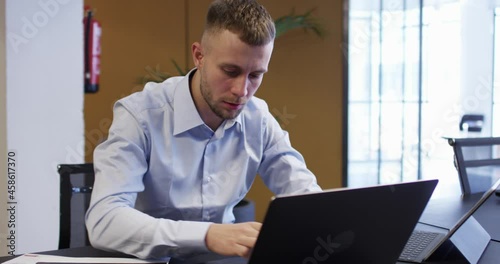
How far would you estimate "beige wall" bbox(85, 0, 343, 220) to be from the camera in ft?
14.1

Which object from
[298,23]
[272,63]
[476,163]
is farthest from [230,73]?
[272,63]

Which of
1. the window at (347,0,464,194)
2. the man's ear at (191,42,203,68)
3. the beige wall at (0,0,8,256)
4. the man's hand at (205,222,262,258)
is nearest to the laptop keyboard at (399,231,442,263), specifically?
the man's hand at (205,222,262,258)

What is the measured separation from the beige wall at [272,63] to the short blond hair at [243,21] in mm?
2930

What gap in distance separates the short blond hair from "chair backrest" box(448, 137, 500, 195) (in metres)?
1.29

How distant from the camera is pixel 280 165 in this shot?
1.68 meters

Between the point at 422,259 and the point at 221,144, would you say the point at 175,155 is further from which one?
the point at 422,259

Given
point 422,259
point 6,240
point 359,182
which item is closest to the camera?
point 422,259

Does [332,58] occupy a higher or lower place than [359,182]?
higher

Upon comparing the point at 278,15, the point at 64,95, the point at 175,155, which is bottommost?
the point at 175,155

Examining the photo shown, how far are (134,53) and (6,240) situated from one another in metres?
2.01

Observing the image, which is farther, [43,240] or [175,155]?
[43,240]

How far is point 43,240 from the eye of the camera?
9.20 ft

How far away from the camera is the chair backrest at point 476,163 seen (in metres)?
2.33

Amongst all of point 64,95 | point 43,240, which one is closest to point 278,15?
point 64,95
